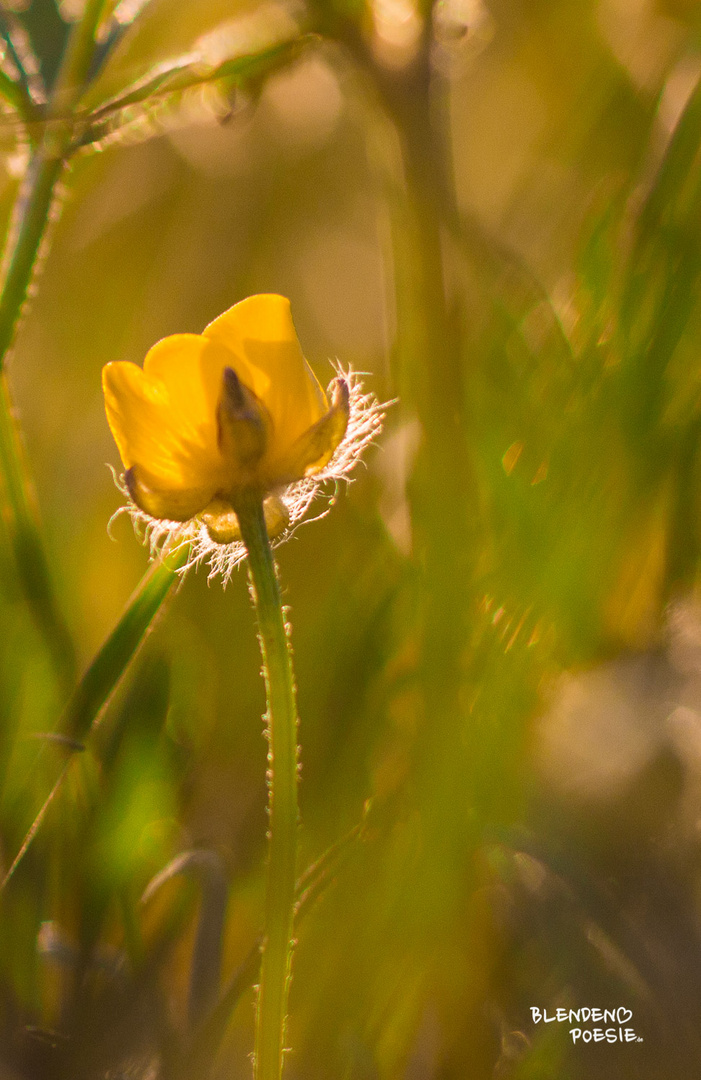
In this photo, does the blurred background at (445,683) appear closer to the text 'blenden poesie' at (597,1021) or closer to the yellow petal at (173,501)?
the text 'blenden poesie' at (597,1021)

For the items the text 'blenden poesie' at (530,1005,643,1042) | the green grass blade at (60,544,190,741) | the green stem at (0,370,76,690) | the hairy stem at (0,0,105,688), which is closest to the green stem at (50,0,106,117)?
the hairy stem at (0,0,105,688)

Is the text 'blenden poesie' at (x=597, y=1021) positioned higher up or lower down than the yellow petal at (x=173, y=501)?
lower down

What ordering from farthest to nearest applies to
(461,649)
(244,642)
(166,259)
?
(166,259)
(244,642)
(461,649)

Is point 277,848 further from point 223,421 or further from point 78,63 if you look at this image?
point 78,63

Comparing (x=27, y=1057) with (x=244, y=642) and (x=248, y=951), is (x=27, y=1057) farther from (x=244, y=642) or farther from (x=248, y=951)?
(x=244, y=642)

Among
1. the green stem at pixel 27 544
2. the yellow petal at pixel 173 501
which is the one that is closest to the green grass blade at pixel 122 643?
the yellow petal at pixel 173 501

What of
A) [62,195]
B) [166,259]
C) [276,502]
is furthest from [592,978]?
[166,259]

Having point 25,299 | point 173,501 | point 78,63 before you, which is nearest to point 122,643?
point 173,501
